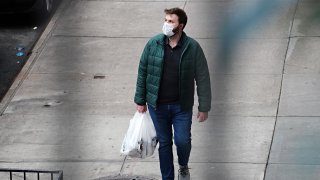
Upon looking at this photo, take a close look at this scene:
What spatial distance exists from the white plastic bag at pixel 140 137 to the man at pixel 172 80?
48mm

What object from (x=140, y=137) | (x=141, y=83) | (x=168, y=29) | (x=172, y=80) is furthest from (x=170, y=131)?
(x=168, y=29)

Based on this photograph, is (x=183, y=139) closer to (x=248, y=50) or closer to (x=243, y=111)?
(x=243, y=111)

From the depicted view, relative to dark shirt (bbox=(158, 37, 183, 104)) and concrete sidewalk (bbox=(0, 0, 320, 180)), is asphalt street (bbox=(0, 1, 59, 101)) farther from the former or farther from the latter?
dark shirt (bbox=(158, 37, 183, 104))

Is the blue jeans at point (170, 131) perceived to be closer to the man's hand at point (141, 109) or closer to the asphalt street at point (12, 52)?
the man's hand at point (141, 109)

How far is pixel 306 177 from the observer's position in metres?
1.17

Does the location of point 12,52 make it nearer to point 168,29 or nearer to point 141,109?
point 141,109

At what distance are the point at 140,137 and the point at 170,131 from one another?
0.27 meters

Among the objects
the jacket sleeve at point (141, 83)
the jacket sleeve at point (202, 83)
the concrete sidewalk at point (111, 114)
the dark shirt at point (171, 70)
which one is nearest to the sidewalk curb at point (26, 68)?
the concrete sidewalk at point (111, 114)

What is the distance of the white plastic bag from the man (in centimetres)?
5

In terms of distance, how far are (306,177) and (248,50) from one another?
210 mm

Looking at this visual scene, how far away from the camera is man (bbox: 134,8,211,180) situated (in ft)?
15.5

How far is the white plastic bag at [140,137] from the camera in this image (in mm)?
5035

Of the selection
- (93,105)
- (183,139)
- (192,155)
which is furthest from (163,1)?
(183,139)

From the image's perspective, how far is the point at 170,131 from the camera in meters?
5.23
